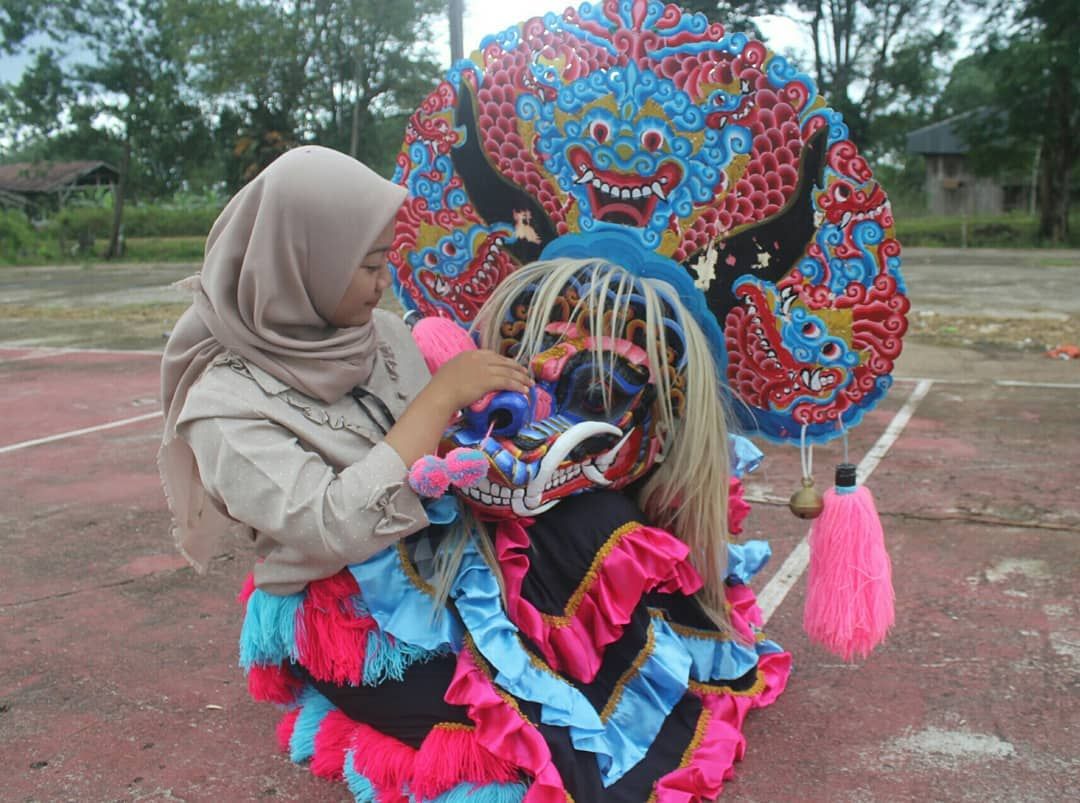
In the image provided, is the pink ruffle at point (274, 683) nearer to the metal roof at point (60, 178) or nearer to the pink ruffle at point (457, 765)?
the pink ruffle at point (457, 765)

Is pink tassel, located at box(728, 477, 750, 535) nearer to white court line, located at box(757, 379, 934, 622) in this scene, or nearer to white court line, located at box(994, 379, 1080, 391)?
white court line, located at box(757, 379, 934, 622)

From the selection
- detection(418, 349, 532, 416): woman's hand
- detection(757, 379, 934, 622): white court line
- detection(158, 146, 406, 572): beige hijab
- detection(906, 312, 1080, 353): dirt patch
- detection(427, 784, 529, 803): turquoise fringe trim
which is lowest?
detection(906, 312, 1080, 353): dirt patch

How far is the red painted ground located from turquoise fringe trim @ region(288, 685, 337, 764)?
0.19ft

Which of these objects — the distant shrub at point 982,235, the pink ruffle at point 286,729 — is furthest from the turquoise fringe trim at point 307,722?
the distant shrub at point 982,235

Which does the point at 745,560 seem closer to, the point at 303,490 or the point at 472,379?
the point at 472,379

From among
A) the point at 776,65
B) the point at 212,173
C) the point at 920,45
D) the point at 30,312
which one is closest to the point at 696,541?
the point at 776,65

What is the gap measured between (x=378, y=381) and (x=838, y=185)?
1.09 m

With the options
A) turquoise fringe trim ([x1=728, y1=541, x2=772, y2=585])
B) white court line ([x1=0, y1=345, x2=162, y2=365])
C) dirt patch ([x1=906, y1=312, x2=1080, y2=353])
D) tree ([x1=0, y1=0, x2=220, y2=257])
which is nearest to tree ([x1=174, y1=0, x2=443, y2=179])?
tree ([x1=0, y1=0, x2=220, y2=257])

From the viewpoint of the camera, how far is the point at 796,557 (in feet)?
13.3

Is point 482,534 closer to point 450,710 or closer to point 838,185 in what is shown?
point 450,710

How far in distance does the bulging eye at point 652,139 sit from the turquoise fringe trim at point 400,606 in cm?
109

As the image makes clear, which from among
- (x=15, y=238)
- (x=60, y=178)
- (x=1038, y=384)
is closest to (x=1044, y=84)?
(x=1038, y=384)

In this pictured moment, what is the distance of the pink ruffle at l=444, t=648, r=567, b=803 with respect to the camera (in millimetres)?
2041

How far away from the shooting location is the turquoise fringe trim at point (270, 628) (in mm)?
2178
